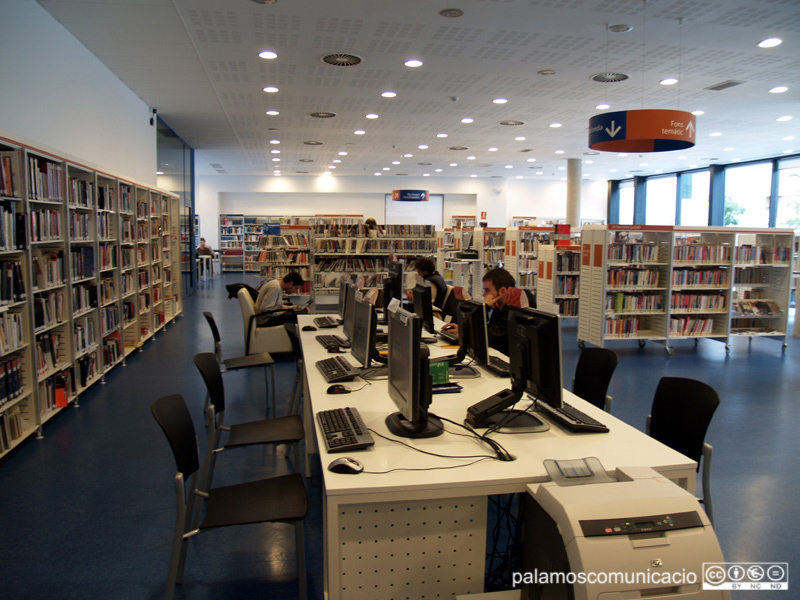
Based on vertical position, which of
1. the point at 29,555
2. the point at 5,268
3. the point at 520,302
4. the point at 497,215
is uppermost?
the point at 497,215

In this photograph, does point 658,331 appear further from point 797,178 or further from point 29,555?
point 797,178

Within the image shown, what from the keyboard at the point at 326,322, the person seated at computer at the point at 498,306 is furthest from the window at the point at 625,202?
the keyboard at the point at 326,322

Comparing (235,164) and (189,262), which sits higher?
(235,164)

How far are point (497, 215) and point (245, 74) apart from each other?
1560cm

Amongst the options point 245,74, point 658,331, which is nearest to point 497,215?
point 658,331

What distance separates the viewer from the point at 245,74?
24.3 ft

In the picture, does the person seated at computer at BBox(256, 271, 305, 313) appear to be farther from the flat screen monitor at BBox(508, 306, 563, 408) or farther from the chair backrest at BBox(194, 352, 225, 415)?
the flat screen monitor at BBox(508, 306, 563, 408)

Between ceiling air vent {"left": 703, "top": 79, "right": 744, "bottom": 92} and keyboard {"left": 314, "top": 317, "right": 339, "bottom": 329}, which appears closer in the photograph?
keyboard {"left": 314, "top": 317, "right": 339, "bottom": 329}

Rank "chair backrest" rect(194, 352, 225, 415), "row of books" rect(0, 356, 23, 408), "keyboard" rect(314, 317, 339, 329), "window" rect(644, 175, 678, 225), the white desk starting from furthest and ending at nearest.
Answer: "window" rect(644, 175, 678, 225) < "keyboard" rect(314, 317, 339, 329) < "row of books" rect(0, 356, 23, 408) < "chair backrest" rect(194, 352, 225, 415) < the white desk

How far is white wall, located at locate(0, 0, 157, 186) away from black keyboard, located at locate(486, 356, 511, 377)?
11.8 ft

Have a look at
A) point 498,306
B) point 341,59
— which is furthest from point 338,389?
point 341,59

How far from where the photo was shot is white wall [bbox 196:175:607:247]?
21.1m

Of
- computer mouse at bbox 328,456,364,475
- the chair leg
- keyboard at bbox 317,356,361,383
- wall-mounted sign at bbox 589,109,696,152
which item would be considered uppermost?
wall-mounted sign at bbox 589,109,696,152

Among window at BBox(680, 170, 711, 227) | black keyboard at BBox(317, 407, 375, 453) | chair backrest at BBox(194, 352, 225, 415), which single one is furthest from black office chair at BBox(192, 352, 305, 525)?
window at BBox(680, 170, 711, 227)
